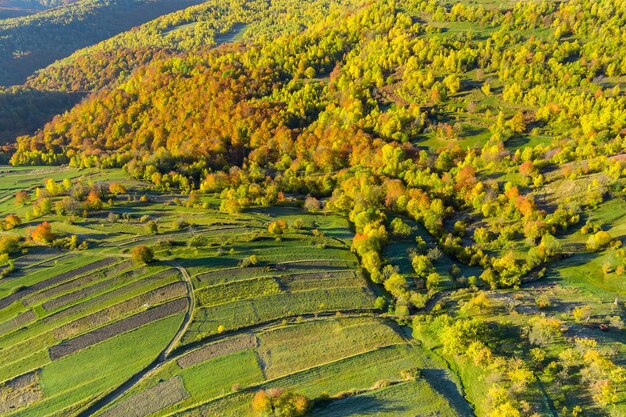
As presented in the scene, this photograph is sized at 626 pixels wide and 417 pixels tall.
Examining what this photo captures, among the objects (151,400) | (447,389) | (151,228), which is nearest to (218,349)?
(151,400)

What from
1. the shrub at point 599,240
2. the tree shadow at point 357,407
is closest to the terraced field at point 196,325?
the tree shadow at point 357,407

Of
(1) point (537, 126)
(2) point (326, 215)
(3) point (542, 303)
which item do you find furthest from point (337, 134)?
(3) point (542, 303)

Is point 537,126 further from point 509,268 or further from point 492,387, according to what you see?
point 492,387

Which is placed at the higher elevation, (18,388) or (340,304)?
(18,388)

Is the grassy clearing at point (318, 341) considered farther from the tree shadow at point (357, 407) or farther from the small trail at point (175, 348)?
the tree shadow at point (357, 407)

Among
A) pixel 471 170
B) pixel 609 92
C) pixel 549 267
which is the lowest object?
pixel 549 267

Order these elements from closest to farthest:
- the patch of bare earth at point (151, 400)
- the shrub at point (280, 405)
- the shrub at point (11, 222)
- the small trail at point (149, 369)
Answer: the shrub at point (280, 405), the patch of bare earth at point (151, 400), the small trail at point (149, 369), the shrub at point (11, 222)

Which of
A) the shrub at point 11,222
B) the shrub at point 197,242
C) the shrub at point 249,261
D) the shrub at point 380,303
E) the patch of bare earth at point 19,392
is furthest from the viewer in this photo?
the shrub at point 11,222

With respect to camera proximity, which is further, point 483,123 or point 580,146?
point 483,123
